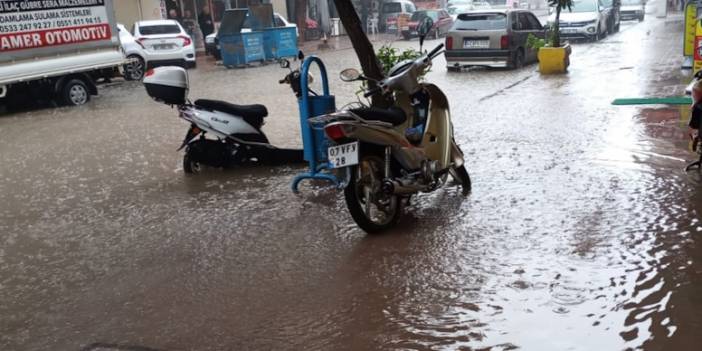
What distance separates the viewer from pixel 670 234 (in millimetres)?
4965

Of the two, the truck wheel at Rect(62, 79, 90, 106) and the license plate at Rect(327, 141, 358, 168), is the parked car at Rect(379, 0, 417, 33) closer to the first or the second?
the truck wheel at Rect(62, 79, 90, 106)

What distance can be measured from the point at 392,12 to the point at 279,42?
16350 mm

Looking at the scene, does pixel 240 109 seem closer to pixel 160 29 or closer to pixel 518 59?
pixel 518 59

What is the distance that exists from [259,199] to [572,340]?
3.77 m

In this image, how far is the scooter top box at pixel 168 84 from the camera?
766 cm

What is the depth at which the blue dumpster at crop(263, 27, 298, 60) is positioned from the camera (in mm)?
22031

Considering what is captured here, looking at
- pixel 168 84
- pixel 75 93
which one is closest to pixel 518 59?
pixel 75 93

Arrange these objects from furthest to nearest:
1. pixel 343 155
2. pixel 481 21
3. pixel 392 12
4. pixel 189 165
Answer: pixel 392 12, pixel 481 21, pixel 189 165, pixel 343 155

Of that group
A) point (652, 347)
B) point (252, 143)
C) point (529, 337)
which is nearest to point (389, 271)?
point (529, 337)

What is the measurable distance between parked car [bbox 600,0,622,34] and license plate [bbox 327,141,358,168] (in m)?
23.8

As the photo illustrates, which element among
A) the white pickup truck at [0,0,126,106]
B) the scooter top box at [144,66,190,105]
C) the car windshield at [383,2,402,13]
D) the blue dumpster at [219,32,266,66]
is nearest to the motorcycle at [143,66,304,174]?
the scooter top box at [144,66,190,105]

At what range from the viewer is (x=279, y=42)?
2238 cm

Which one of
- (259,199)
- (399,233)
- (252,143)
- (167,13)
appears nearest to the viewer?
(399,233)

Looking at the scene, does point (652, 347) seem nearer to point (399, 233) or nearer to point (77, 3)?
point (399, 233)
